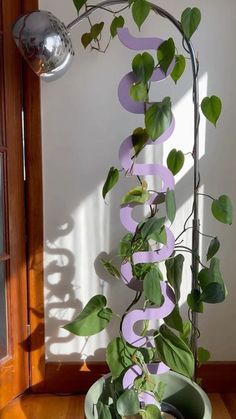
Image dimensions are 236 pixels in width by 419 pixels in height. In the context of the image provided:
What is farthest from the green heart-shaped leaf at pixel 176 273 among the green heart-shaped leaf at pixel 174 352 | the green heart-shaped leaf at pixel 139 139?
the green heart-shaped leaf at pixel 139 139

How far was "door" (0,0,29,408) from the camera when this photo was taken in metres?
1.41

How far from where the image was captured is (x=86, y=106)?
1.49 meters

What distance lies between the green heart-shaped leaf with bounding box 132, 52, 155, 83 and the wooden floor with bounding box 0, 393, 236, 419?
1289mm

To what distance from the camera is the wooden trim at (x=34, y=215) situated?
4.81ft

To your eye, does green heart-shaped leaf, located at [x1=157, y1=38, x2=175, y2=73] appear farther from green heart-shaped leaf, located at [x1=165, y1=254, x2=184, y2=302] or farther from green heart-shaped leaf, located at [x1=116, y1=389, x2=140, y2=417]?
green heart-shaped leaf, located at [x1=116, y1=389, x2=140, y2=417]

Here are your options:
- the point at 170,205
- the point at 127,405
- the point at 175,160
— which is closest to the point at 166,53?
the point at 175,160

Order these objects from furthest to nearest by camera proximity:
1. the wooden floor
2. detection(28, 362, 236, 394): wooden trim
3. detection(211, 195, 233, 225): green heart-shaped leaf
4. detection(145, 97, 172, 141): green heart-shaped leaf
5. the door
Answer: detection(28, 362, 236, 394): wooden trim → the wooden floor → the door → detection(211, 195, 233, 225): green heart-shaped leaf → detection(145, 97, 172, 141): green heart-shaped leaf

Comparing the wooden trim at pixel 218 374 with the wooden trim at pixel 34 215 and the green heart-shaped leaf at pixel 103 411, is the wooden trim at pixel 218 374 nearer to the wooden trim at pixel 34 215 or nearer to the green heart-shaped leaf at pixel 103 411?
the green heart-shaped leaf at pixel 103 411

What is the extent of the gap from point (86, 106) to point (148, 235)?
2.09 feet

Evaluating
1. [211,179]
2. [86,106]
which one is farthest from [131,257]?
[86,106]

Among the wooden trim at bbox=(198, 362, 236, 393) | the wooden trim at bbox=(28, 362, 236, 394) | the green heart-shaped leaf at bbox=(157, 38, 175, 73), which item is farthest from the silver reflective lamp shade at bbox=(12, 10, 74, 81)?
the wooden trim at bbox=(198, 362, 236, 393)

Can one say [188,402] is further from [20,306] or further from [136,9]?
[136,9]

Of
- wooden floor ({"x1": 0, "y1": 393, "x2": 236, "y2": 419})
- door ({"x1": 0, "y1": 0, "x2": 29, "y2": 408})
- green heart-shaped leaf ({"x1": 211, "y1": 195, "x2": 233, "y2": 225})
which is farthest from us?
wooden floor ({"x1": 0, "y1": 393, "x2": 236, "y2": 419})

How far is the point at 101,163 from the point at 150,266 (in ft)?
1.64
